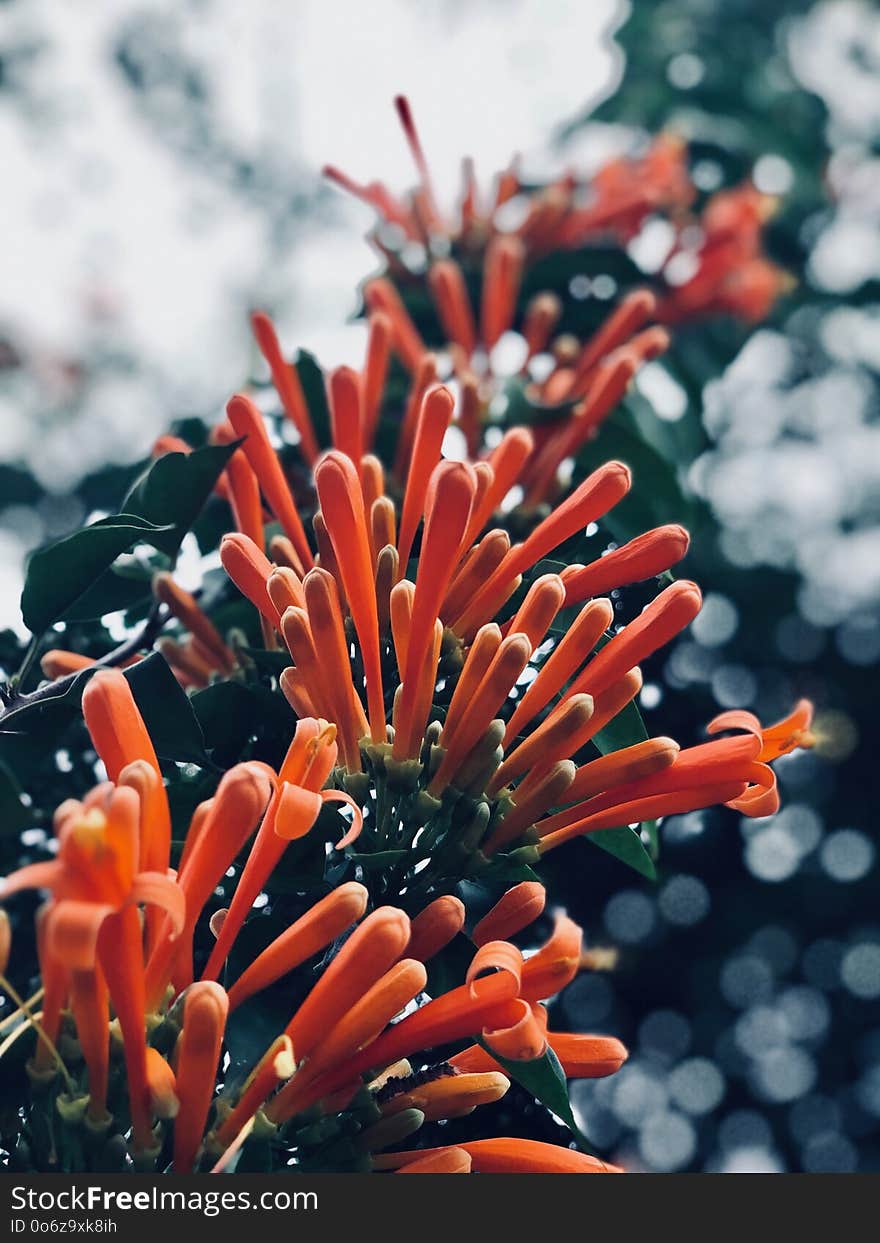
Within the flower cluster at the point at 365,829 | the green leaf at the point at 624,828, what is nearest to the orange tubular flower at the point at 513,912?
the flower cluster at the point at 365,829

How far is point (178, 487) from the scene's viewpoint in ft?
5.75

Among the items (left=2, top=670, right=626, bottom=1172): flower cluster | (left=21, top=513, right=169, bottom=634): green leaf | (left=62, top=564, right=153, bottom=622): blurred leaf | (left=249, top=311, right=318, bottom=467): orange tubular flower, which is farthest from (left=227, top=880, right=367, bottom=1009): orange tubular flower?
(left=249, top=311, right=318, bottom=467): orange tubular flower

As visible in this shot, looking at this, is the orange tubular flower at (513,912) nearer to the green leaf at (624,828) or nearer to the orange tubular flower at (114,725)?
the green leaf at (624,828)

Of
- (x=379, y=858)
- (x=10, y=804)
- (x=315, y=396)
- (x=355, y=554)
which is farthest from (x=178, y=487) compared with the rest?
(x=315, y=396)

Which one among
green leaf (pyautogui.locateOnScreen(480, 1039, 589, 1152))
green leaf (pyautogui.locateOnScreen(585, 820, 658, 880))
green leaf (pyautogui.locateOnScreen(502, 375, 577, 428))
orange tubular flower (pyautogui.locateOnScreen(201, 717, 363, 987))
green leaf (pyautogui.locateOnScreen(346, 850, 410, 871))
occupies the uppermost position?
orange tubular flower (pyautogui.locateOnScreen(201, 717, 363, 987))

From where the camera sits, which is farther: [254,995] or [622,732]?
[622,732]

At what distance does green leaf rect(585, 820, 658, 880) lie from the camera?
1713 millimetres

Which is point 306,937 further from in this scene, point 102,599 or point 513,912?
point 102,599

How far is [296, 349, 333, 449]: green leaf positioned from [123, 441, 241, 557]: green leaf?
0.85 m

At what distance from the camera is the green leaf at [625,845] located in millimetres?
1713

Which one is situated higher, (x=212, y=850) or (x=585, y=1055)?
(x=212, y=850)

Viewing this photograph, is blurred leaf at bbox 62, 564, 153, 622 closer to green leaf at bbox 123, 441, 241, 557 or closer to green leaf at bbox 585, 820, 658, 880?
green leaf at bbox 123, 441, 241, 557

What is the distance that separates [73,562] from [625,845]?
90 cm

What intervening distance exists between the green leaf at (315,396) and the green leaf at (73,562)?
90 cm
